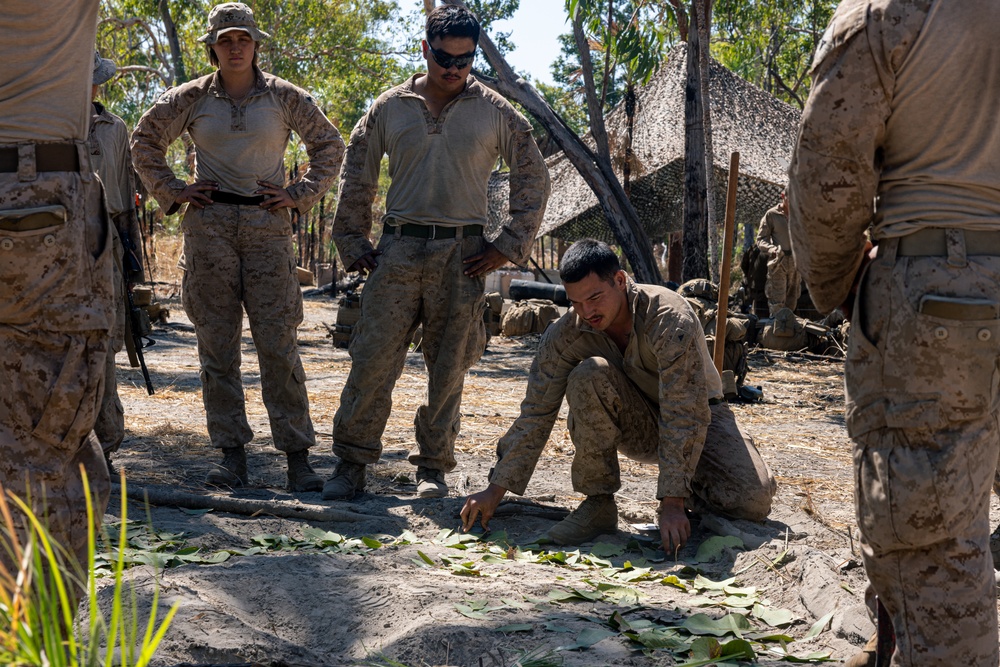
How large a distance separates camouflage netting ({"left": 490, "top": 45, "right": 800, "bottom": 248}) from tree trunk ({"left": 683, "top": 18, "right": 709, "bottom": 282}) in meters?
2.18

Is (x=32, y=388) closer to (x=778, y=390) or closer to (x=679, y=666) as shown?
(x=679, y=666)

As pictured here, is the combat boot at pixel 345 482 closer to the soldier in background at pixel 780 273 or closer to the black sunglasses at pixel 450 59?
the black sunglasses at pixel 450 59

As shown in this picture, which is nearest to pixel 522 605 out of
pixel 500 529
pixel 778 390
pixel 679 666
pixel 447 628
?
pixel 447 628

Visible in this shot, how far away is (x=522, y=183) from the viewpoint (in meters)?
5.30

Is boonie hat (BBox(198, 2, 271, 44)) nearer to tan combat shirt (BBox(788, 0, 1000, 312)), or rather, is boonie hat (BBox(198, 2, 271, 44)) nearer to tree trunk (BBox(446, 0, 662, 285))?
tan combat shirt (BBox(788, 0, 1000, 312))

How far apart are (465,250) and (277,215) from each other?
954 millimetres

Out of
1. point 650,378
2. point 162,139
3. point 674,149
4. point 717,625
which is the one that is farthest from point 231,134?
point 674,149

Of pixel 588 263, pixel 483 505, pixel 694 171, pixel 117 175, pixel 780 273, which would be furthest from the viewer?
pixel 780 273

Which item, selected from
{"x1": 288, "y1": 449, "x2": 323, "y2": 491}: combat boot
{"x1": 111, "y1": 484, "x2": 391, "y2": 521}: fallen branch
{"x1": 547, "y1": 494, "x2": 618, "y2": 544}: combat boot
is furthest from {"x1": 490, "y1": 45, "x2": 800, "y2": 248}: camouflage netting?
{"x1": 111, "y1": 484, "x2": 391, "y2": 521}: fallen branch

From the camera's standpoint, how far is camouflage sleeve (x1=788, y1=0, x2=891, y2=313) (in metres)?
2.40

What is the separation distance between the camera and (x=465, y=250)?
16.7 feet

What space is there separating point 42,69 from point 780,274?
36.6 ft

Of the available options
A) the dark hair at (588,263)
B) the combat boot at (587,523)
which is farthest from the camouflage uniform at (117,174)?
the dark hair at (588,263)

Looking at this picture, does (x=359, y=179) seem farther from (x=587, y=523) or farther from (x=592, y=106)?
(x=592, y=106)
